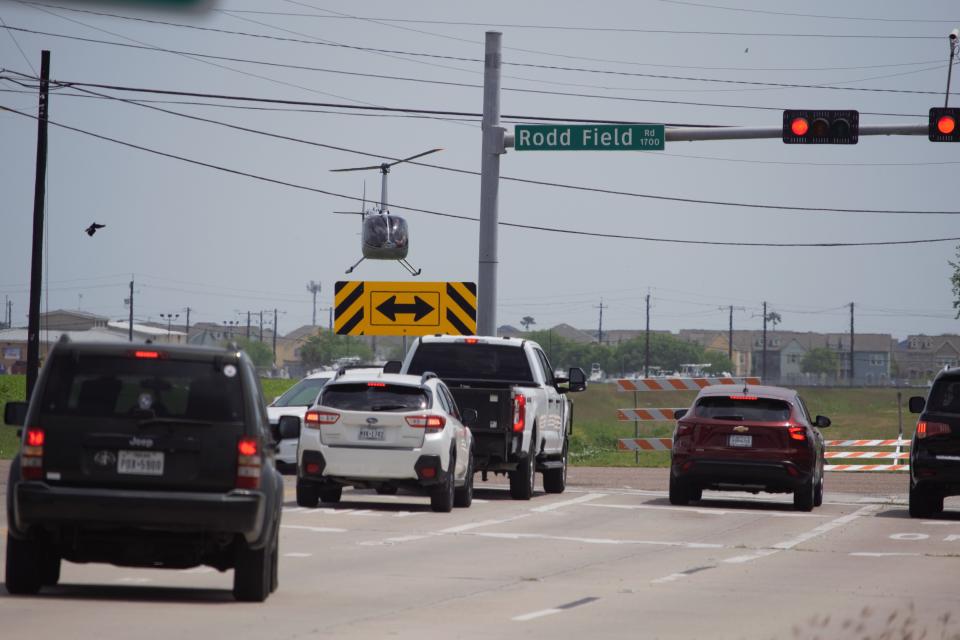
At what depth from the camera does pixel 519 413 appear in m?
25.2

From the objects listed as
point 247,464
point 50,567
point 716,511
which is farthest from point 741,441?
Result: point 50,567

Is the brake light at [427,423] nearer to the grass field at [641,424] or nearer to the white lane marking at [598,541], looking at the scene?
the white lane marking at [598,541]

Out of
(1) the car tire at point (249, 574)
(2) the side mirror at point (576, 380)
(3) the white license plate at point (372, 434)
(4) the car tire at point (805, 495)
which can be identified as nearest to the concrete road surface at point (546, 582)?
(1) the car tire at point (249, 574)

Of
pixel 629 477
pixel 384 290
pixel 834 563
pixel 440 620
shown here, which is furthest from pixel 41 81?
pixel 440 620

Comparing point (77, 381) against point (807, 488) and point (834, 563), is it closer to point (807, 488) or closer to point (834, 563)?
point (834, 563)

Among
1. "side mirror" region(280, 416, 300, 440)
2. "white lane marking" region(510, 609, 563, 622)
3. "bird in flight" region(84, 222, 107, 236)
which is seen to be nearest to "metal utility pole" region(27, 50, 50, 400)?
"bird in flight" region(84, 222, 107, 236)

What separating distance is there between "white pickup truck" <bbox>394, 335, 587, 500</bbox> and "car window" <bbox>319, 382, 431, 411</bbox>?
8.58ft

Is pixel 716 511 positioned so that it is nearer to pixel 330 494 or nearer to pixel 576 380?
pixel 576 380

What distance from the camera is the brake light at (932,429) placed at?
2289 cm

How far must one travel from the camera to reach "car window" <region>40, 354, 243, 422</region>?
40.2ft

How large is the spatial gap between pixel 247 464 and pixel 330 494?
12.1 meters

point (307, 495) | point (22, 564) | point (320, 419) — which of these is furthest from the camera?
point (307, 495)

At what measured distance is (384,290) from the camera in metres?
33.9

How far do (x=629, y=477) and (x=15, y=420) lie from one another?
70.1 feet
